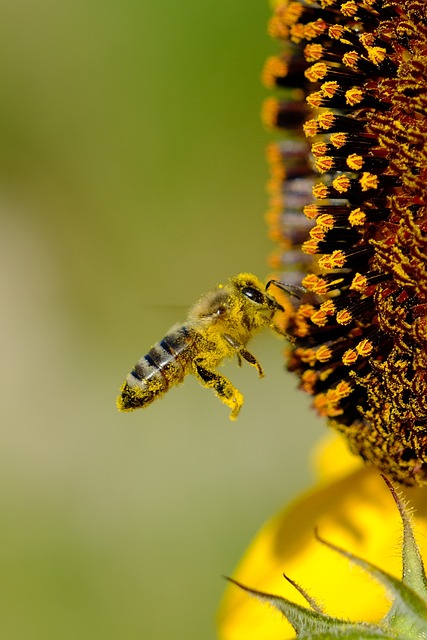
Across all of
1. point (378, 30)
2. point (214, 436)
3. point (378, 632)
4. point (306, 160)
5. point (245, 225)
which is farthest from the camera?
point (245, 225)

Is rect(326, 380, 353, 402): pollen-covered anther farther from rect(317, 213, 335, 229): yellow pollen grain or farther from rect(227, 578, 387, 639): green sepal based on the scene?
rect(227, 578, 387, 639): green sepal

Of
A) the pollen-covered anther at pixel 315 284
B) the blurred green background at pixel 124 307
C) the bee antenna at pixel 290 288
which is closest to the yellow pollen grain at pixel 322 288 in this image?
the pollen-covered anther at pixel 315 284

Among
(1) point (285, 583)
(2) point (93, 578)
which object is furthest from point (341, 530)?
(2) point (93, 578)

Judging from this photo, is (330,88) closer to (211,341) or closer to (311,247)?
(311,247)

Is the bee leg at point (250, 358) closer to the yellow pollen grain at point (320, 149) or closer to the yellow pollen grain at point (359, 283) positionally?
the yellow pollen grain at point (359, 283)

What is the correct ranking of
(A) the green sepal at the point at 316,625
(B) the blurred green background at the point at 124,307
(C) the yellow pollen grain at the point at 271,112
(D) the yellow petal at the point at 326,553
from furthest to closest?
(B) the blurred green background at the point at 124,307 → (C) the yellow pollen grain at the point at 271,112 → (D) the yellow petal at the point at 326,553 → (A) the green sepal at the point at 316,625

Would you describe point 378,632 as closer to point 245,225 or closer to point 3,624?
point 3,624

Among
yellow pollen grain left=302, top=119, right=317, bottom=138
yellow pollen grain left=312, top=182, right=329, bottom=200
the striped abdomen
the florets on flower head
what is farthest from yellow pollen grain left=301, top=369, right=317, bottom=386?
yellow pollen grain left=302, top=119, right=317, bottom=138
